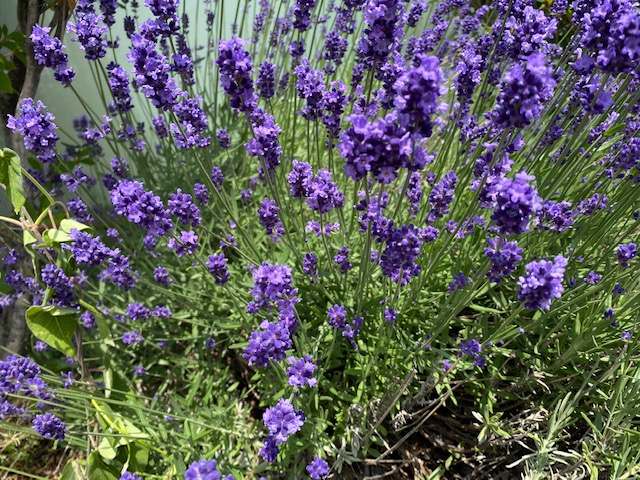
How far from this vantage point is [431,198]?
218 centimetres

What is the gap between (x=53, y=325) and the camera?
2041 mm

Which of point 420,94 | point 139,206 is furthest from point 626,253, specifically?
point 139,206

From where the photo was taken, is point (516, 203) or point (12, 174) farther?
point (12, 174)

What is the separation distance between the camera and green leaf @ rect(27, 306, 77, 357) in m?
1.98

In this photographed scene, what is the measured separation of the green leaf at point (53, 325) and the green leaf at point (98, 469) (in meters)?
0.48

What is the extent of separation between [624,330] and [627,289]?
22cm

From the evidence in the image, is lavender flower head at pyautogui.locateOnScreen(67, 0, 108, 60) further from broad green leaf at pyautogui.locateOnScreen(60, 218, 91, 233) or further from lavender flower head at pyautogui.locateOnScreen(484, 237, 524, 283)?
lavender flower head at pyautogui.locateOnScreen(484, 237, 524, 283)

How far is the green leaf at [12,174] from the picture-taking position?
5.96ft

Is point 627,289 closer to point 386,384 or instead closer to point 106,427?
point 386,384

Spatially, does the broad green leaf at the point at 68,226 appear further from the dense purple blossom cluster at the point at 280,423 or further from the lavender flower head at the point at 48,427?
the dense purple blossom cluster at the point at 280,423

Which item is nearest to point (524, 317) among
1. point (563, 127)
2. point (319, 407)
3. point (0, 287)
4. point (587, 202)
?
point (587, 202)

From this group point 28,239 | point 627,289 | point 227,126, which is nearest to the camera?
point 28,239

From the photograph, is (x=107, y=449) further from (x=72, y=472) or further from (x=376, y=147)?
(x=376, y=147)

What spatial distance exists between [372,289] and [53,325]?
1.63 m
